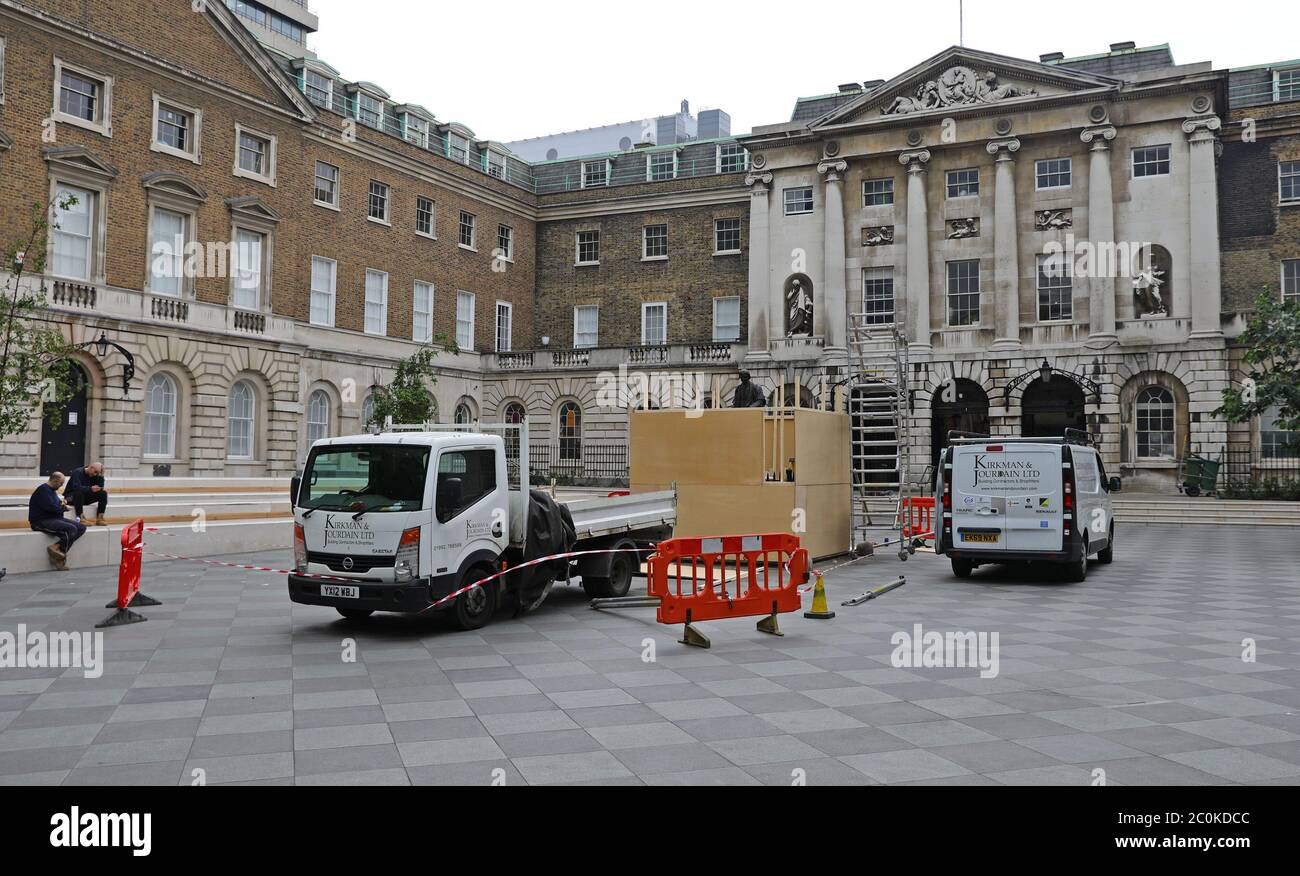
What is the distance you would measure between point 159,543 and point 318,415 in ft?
56.3

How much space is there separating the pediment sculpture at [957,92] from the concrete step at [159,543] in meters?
28.5

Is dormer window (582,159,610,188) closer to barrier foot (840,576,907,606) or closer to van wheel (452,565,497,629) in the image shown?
barrier foot (840,576,907,606)

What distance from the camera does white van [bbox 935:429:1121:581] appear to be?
1502 centimetres

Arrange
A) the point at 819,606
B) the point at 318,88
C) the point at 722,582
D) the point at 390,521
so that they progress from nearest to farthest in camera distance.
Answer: the point at 390,521 < the point at 722,582 < the point at 819,606 < the point at 318,88

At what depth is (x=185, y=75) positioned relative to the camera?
28828 mm

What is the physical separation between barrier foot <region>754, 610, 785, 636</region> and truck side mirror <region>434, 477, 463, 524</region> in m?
3.68

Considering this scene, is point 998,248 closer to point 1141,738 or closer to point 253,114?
point 253,114

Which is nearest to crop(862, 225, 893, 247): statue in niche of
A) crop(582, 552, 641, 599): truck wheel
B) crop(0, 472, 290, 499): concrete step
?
crop(0, 472, 290, 499): concrete step

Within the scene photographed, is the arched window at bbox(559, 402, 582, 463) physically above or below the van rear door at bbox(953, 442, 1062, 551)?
above

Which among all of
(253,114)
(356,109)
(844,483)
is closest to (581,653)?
(844,483)

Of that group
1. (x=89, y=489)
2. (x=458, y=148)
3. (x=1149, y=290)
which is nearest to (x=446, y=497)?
(x=89, y=489)

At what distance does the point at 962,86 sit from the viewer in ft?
119

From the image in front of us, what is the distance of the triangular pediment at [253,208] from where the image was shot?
100 feet

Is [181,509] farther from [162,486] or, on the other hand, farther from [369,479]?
[369,479]
